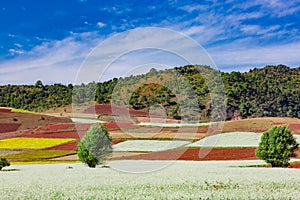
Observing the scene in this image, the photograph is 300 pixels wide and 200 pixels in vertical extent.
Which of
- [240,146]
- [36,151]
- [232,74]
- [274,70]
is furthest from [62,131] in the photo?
[274,70]

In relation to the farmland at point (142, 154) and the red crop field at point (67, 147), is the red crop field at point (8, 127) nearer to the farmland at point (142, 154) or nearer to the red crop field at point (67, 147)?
the farmland at point (142, 154)

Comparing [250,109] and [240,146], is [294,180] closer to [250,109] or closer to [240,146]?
[240,146]

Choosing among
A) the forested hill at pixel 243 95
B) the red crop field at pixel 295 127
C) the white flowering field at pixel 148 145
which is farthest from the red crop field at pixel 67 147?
the red crop field at pixel 295 127

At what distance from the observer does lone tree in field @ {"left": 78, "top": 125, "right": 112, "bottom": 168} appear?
33812 mm

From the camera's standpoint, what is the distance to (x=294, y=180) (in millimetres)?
16359

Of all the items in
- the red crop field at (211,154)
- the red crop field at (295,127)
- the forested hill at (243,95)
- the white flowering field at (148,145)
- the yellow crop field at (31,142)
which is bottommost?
the red crop field at (211,154)

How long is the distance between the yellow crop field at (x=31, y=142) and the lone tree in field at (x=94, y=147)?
97.5 ft

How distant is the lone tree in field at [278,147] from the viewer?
33688mm

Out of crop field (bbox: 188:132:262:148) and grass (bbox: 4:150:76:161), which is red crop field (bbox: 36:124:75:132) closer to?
grass (bbox: 4:150:76:161)

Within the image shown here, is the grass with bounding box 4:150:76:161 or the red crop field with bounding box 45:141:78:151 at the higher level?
the red crop field with bounding box 45:141:78:151

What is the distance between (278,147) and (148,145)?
27.9m

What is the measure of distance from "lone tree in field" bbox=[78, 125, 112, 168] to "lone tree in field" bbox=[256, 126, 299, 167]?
42.7ft

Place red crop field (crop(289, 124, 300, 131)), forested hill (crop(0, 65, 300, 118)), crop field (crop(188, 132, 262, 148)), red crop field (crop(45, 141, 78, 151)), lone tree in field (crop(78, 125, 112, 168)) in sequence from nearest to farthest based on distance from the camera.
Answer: lone tree in field (crop(78, 125, 112, 168)) → crop field (crop(188, 132, 262, 148)) → red crop field (crop(45, 141, 78, 151)) → red crop field (crop(289, 124, 300, 131)) → forested hill (crop(0, 65, 300, 118))

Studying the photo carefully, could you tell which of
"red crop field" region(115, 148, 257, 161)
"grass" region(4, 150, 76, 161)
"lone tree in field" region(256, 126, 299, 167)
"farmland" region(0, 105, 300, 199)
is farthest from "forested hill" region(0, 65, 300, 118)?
"lone tree in field" region(256, 126, 299, 167)
